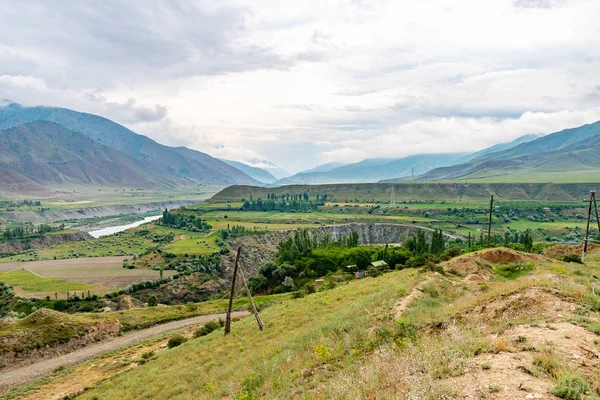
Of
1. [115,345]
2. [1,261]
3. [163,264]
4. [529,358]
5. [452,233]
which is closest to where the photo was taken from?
[529,358]

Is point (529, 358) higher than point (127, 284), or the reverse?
point (529, 358)

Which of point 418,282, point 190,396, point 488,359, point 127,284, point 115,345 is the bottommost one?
point 127,284

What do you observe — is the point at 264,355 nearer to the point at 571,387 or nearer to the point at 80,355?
the point at 571,387

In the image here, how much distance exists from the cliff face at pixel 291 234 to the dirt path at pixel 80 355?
66438 mm

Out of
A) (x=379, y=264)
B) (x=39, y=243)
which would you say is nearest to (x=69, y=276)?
(x=379, y=264)

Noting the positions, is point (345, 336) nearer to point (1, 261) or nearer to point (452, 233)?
point (452, 233)

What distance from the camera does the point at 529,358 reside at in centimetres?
998

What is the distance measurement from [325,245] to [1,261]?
131213mm

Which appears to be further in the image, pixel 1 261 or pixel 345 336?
pixel 1 261

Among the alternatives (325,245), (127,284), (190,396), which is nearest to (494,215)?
(325,245)

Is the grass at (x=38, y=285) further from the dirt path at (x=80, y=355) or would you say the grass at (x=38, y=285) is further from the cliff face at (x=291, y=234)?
the dirt path at (x=80, y=355)

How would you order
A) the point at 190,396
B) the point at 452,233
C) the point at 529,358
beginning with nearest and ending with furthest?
the point at 529,358, the point at 190,396, the point at 452,233

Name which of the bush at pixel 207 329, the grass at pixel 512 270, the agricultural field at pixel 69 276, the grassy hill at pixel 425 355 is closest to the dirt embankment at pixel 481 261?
the grass at pixel 512 270

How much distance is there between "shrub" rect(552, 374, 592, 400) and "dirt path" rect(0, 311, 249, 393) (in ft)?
144
